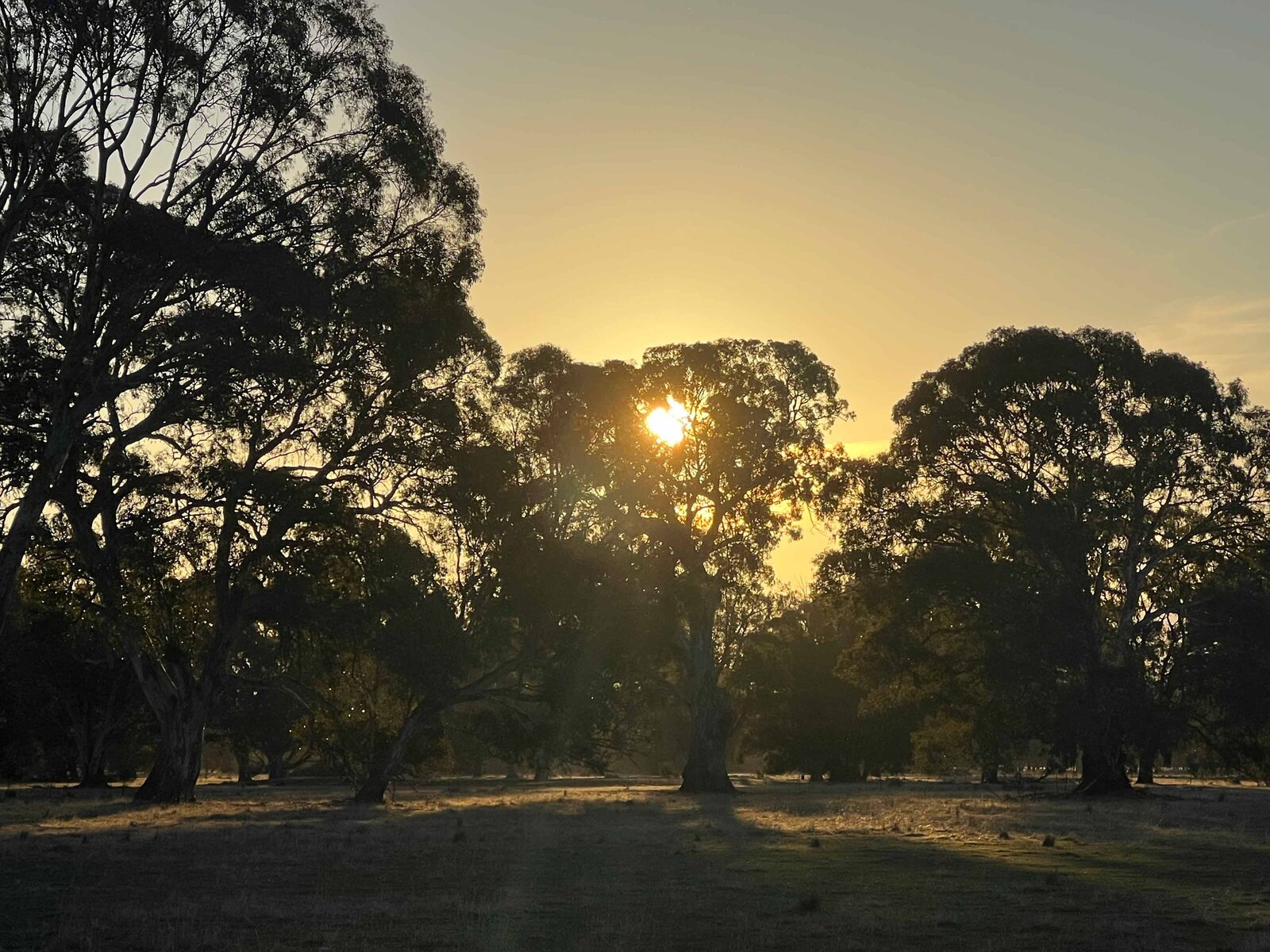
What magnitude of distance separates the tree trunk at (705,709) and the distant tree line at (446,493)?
0.22m

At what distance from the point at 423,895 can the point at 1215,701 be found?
38.8 m

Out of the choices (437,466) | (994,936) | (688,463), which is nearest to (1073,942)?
(994,936)

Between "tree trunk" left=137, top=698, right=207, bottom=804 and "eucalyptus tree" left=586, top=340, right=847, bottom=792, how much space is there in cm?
2172

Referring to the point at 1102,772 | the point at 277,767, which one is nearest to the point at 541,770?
the point at 277,767

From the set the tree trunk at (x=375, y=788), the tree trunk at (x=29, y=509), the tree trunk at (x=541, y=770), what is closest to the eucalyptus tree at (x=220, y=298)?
the tree trunk at (x=29, y=509)

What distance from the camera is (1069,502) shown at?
164 feet

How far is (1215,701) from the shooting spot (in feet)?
155

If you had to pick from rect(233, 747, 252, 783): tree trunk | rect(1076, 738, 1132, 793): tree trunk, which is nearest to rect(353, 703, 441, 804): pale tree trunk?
A: rect(1076, 738, 1132, 793): tree trunk

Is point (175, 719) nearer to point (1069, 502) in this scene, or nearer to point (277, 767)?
point (1069, 502)

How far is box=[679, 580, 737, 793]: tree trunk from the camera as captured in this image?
5938cm

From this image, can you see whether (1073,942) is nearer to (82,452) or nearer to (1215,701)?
(82,452)

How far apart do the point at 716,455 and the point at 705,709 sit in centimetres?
1176

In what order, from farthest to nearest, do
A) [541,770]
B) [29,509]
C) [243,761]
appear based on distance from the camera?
[541,770]
[243,761]
[29,509]

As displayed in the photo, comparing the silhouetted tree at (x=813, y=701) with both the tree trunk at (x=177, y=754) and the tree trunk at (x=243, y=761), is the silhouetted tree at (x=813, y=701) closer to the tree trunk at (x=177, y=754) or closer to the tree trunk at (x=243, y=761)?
the tree trunk at (x=243, y=761)
